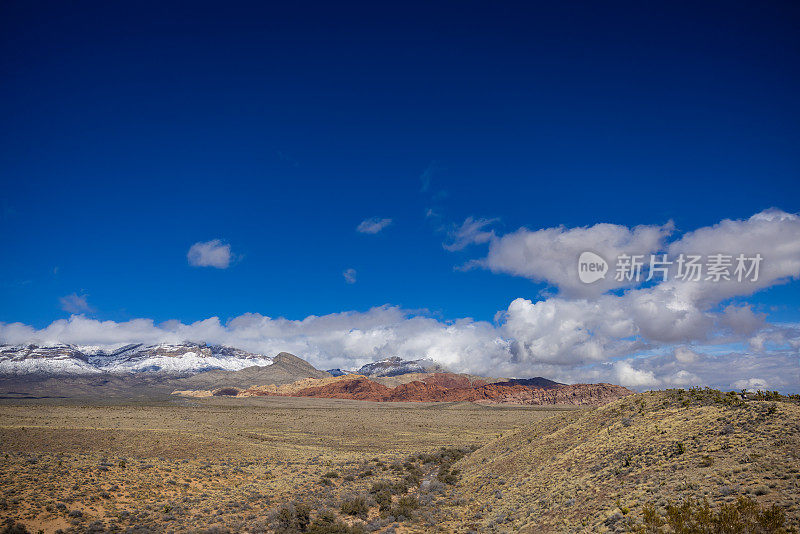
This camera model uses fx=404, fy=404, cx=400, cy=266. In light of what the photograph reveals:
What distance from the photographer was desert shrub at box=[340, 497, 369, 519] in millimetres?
23859

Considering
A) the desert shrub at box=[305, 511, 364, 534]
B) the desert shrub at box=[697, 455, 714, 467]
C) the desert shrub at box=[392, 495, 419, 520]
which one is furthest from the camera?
the desert shrub at box=[392, 495, 419, 520]

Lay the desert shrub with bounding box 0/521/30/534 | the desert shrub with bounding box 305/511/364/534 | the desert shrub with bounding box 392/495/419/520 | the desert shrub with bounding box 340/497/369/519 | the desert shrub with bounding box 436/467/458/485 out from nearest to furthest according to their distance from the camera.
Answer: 1. the desert shrub with bounding box 0/521/30/534
2. the desert shrub with bounding box 305/511/364/534
3. the desert shrub with bounding box 392/495/419/520
4. the desert shrub with bounding box 340/497/369/519
5. the desert shrub with bounding box 436/467/458/485

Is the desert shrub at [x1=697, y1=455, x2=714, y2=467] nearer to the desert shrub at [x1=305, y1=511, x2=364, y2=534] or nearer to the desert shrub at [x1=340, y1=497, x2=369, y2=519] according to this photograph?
the desert shrub at [x1=305, y1=511, x2=364, y2=534]

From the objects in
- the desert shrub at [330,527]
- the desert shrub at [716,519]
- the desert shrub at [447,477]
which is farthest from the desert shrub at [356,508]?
the desert shrub at [716,519]

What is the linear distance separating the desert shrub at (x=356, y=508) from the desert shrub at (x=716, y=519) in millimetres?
15578

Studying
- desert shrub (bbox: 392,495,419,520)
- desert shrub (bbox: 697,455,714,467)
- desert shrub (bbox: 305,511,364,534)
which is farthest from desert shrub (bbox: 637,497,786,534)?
desert shrub (bbox: 305,511,364,534)

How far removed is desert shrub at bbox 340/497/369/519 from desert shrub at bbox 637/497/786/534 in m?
15.6

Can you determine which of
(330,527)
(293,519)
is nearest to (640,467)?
(330,527)

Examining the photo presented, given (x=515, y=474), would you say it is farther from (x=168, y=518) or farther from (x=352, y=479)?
(x=168, y=518)

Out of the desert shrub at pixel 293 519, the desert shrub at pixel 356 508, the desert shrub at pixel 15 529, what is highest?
the desert shrub at pixel 15 529

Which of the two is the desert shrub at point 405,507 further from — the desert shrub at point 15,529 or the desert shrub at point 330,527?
the desert shrub at point 15,529

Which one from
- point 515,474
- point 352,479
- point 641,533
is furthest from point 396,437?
point 641,533

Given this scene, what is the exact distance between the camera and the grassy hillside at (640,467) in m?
14.4

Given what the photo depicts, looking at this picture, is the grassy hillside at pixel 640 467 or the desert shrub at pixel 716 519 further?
the grassy hillside at pixel 640 467
